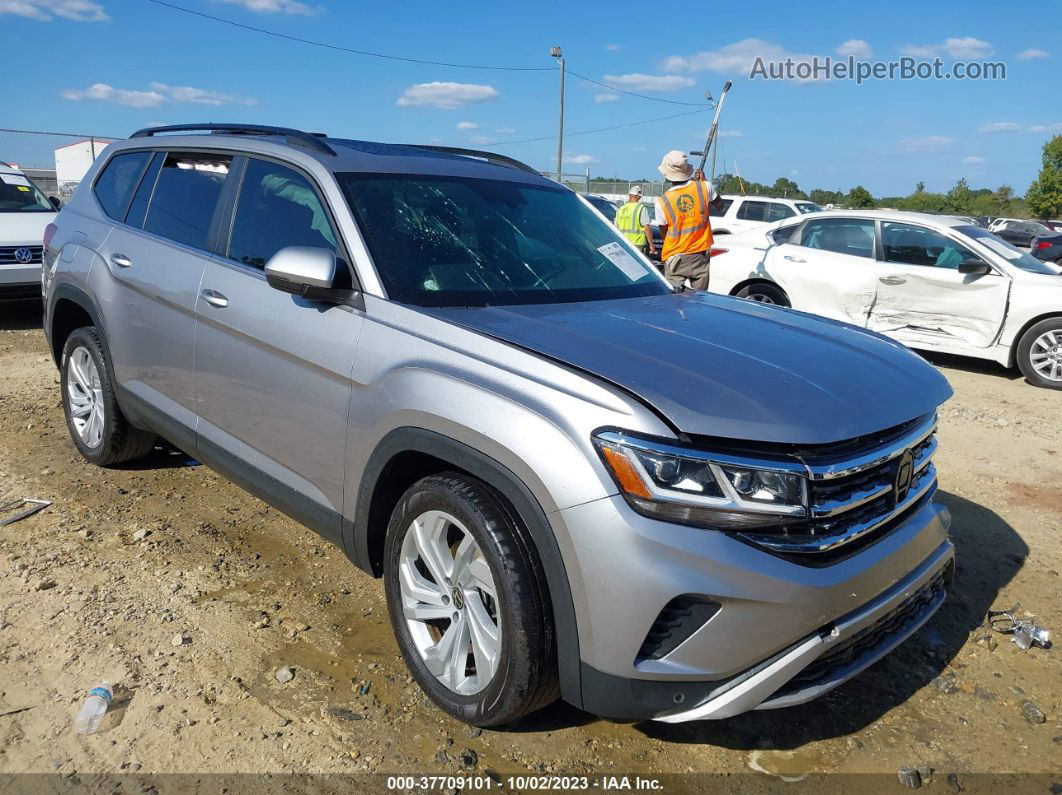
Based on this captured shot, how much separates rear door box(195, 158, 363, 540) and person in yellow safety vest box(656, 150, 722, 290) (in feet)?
15.8

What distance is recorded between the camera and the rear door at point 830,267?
8914mm

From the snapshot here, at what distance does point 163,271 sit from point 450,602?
2.25 metres

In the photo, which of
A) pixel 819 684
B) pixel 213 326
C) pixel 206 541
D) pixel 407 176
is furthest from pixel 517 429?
pixel 206 541

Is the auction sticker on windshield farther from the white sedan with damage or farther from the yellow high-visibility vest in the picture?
the yellow high-visibility vest

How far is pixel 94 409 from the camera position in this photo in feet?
15.4

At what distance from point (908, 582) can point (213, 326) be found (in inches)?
110

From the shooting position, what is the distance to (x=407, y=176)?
336cm

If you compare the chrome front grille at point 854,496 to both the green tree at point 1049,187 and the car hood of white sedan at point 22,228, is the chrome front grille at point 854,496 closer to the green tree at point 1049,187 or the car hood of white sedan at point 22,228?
the car hood of white sedan at point 22,228

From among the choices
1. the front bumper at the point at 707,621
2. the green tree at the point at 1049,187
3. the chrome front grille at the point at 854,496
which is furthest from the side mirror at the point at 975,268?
the green tree at the point at 1049,187

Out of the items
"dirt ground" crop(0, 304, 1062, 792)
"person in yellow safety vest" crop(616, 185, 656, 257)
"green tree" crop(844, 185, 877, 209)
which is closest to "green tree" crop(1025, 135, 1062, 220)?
"green tree" crop(844, 185, 877, 209)

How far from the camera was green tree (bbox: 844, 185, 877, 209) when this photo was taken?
4778 centimetres

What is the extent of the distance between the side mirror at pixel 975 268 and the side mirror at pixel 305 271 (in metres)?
7.33

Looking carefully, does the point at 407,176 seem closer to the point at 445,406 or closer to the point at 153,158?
the point at 445,406

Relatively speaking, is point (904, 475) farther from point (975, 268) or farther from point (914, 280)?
point (914, 280)
